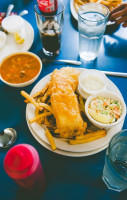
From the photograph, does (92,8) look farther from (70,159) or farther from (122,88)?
(70,159)

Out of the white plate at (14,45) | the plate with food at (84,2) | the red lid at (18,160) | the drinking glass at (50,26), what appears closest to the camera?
the red lid at (18,160)

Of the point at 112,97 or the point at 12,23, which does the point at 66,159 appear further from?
the point at 12,23

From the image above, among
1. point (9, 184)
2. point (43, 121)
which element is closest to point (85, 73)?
point (43, 121)

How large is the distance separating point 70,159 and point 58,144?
7.9 inches

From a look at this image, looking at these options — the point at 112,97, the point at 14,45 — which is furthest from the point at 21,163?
the point at 14,45

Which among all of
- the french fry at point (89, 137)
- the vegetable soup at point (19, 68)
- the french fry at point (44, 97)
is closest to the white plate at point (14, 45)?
the vegetable soup at point (19, 68)

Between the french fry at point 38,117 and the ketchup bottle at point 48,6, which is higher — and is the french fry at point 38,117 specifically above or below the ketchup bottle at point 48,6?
below

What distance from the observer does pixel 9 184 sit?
68.3 inches

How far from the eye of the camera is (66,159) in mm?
1857

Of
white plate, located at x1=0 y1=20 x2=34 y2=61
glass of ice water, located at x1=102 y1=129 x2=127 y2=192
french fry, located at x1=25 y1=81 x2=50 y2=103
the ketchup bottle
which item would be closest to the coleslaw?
glass of ice water, located at x1=102 y1=129 x2=127 y2=192

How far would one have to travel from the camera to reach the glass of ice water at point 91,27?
7.52 feet

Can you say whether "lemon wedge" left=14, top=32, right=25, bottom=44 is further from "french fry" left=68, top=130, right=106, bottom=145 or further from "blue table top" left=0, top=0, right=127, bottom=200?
"french fry" left=68, top=130, right=106, bottom=145

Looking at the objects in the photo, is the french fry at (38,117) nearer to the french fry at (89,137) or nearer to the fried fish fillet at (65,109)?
the fried fish fillet at (65,109)

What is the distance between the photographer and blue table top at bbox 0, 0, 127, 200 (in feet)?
5.51
